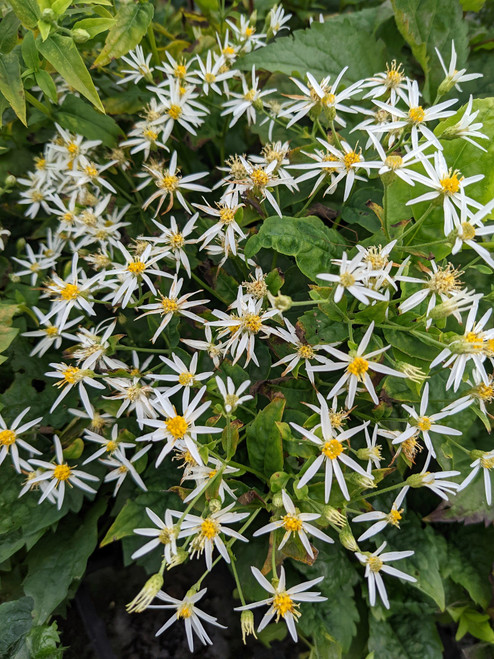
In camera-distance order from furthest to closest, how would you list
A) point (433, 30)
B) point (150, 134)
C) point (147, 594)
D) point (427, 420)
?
point (433, 30) → point (150, 134) → point (427, 420) → point (147, 594)

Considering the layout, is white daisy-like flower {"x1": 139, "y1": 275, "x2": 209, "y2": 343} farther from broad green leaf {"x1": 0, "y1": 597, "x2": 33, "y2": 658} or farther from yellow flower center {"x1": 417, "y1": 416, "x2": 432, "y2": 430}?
broad green leaf {"x1": 0, "y1": 597, "x2": 33, "y2": 658}

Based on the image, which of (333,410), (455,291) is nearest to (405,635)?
(333,410)

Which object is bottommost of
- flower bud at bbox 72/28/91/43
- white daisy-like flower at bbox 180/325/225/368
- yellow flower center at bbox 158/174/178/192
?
white daisy-like flower at bbox 180/325/225/368

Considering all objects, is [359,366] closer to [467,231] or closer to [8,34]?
[467,231]

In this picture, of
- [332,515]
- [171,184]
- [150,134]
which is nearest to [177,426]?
[332,515]

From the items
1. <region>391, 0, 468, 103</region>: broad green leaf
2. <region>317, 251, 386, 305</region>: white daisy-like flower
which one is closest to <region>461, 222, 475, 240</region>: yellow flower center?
<region>317, 251, 386, 305</region>: white daisy-like flower

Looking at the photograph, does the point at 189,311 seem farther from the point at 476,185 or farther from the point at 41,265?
the point at 476,185
